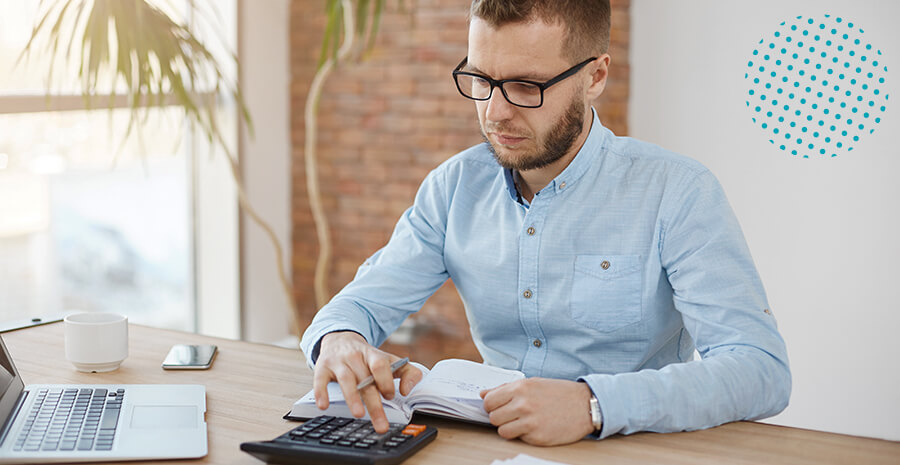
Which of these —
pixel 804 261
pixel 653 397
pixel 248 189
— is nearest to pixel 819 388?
pixel 804 261

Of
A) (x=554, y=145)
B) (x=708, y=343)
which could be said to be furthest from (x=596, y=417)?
(x=554, y=145)

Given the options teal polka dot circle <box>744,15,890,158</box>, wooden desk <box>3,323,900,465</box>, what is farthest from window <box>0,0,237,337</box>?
teal polka dot circle <box>744,15,890,158</box>

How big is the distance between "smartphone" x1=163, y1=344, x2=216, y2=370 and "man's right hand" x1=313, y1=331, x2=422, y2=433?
0.31 meters

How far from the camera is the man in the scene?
137cm

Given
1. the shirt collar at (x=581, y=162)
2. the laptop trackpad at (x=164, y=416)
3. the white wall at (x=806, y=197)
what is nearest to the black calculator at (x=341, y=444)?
the laptop trackpad at (x=164, y=416)

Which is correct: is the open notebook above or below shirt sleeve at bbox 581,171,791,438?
below

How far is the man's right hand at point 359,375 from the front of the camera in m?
1.22

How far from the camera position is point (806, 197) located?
284cm

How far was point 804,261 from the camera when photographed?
287 centimetres

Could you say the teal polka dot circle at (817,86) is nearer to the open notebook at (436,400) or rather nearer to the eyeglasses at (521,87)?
the eyeglasses at (521,87)

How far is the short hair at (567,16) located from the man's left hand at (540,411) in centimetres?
66

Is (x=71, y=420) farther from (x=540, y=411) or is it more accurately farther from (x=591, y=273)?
(x=591, y=273)

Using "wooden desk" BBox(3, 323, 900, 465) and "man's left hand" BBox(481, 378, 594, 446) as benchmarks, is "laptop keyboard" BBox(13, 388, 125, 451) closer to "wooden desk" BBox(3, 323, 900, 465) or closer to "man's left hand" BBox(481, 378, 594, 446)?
"wooden desk" BBox(3, 323, 900, 465)

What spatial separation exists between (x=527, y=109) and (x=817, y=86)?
5.31ft
